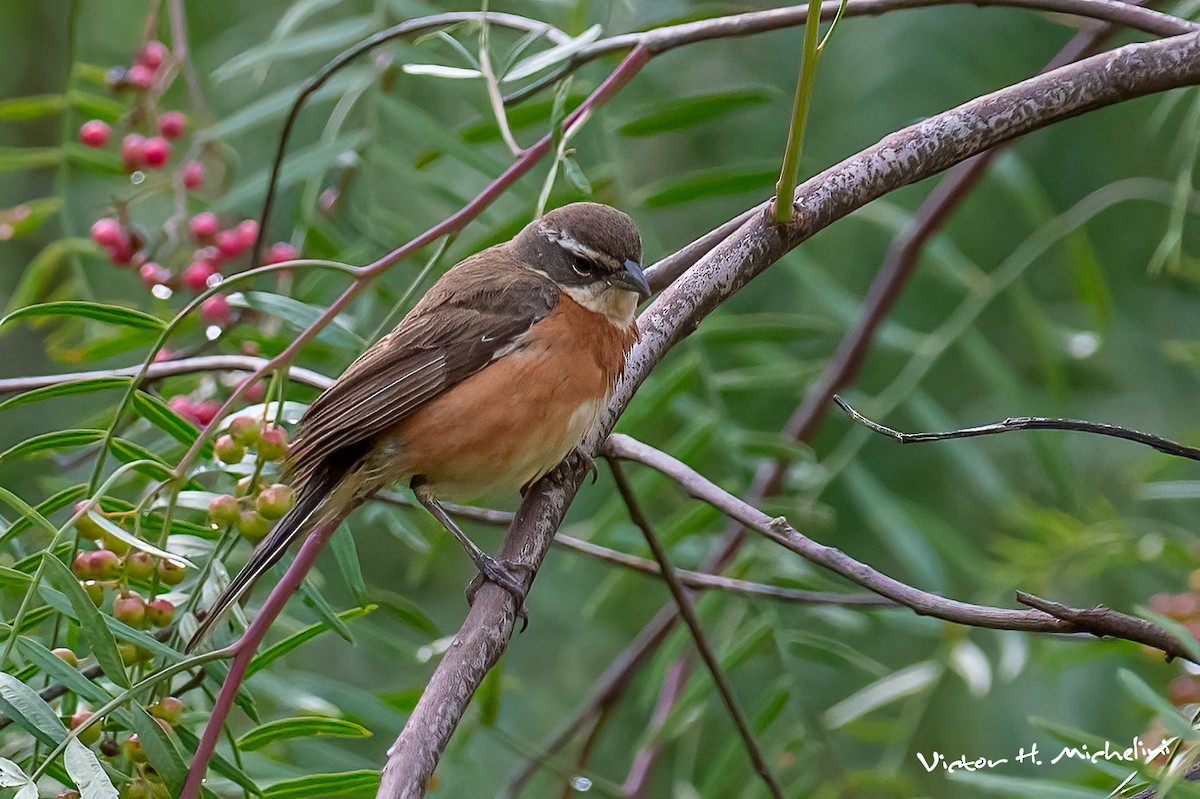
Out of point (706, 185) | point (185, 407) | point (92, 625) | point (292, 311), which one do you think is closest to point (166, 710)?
point (92, 625)

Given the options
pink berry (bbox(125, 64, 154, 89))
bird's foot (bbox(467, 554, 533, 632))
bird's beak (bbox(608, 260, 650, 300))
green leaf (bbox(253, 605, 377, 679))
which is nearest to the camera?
bird's foot (bbox(467, 554, 533, 632))

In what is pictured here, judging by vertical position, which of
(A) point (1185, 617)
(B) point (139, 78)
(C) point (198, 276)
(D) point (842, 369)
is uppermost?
(B) point (139, 78)

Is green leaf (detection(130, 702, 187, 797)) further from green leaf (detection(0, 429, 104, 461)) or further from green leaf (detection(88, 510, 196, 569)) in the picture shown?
green leaf (detection(0, 429, 104, 461))

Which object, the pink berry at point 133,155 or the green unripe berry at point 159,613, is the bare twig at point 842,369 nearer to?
the green unripe berry at point 159,613

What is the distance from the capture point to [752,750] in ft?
10.1

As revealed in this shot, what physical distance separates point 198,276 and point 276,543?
1349 millimetres

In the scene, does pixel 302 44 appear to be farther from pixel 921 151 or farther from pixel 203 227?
pixel 921 151

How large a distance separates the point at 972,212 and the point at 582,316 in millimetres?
3277

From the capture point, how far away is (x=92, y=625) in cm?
225

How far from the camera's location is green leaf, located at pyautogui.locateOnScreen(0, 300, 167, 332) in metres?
2.60

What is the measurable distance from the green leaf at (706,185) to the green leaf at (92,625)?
2.26 meters

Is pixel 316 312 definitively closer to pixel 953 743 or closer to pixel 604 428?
pixel 604 428

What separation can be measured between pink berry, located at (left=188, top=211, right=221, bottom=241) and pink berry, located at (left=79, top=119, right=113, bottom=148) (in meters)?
0.55

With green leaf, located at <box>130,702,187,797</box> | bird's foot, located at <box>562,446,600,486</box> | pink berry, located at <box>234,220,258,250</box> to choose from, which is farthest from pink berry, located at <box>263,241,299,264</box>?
green leaf, located at <box>130,702,187,797</box>
